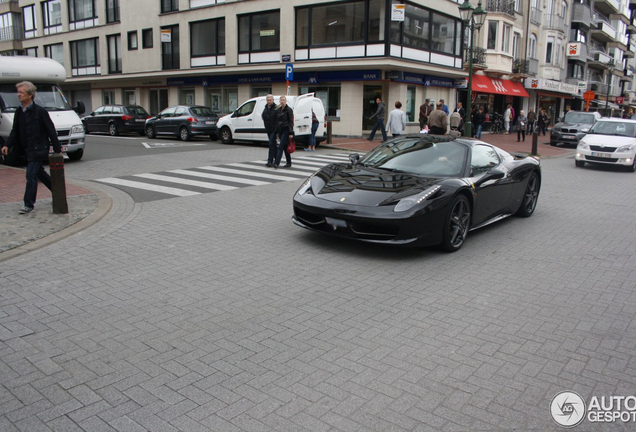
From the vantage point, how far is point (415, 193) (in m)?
6.33

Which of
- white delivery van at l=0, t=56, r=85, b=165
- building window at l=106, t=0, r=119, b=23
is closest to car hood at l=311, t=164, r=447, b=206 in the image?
white delivery van at l=0, t=56, r=85, b=165

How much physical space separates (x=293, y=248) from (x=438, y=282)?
75.7 inches

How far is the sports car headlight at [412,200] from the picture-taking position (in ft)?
20.1

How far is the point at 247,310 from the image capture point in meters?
4.62

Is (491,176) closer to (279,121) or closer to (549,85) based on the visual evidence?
(279,121)

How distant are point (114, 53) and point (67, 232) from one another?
35.8m

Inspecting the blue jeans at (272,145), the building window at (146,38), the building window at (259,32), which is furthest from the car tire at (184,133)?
the building window at (146,38)

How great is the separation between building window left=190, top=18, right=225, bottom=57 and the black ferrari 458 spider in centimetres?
2675

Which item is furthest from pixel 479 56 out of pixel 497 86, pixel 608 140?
pixel 608 140

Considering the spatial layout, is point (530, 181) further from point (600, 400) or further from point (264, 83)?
point (264, 83)

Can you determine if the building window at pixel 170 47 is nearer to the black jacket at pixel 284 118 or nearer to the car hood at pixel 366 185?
the black jacket at pixel 284 118

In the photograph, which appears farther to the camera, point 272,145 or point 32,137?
point 272,145

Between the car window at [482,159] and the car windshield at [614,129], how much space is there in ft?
40.1

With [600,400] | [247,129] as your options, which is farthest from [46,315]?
[247,129]
